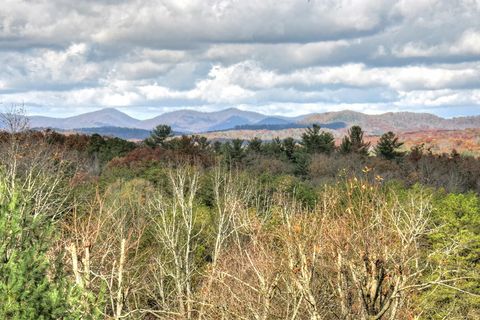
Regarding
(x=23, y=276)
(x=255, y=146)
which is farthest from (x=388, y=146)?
(x=23, y=276)

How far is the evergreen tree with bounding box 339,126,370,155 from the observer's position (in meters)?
93.1

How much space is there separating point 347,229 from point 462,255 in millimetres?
15321

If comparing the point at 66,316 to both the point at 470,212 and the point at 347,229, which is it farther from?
the point at 470,212

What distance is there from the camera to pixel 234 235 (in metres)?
36.8

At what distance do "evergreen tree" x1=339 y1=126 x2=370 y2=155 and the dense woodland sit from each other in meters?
0.24

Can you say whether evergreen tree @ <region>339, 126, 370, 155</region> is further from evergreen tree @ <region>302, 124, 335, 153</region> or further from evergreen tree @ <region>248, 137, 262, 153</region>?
evergreen tree @ <region>248, 137, 262, 153</region>

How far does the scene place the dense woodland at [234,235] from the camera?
11.1 m

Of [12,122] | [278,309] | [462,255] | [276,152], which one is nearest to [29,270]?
[278,309]

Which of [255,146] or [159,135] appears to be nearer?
[159,135]

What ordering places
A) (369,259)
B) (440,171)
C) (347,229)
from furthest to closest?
(440,171), (347,229), (369,259)

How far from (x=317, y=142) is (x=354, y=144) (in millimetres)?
6211

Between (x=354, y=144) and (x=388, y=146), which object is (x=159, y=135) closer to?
(x=354, y=144)

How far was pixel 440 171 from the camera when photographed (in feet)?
264

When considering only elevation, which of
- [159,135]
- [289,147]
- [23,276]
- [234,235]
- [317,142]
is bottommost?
[234,235]
